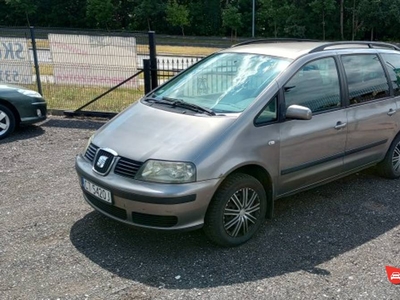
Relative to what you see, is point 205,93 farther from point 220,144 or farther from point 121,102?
point 121,102

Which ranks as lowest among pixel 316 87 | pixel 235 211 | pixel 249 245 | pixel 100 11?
pixel 249 245

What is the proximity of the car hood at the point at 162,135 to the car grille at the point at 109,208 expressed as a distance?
45 cm

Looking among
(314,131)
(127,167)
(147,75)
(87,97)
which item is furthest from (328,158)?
(87,97)

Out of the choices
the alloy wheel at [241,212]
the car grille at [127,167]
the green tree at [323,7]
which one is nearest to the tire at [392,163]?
the alloy wheel at [241,212]

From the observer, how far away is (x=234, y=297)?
109 inches

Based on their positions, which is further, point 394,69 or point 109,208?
point 394,69

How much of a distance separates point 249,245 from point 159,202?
0.98 meters

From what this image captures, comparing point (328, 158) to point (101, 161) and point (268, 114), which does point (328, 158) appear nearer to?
point (268, 114)

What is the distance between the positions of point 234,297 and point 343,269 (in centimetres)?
96

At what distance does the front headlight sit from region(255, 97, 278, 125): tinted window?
78 centimetres

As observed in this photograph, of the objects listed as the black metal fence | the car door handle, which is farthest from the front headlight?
the black metal fence

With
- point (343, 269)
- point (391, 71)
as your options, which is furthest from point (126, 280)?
point (391, 71)

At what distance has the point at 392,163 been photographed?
15.7 ft

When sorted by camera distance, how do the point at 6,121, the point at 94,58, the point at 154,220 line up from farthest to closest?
the point at 94,58 < the point at 6,121 < the point at 154,220
